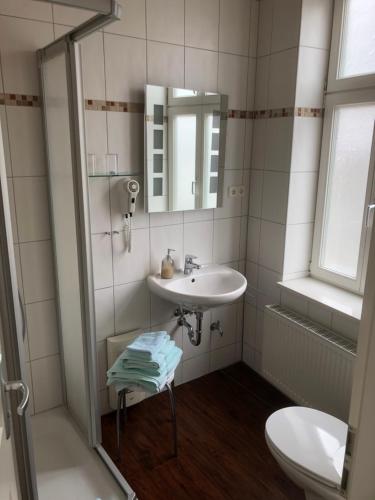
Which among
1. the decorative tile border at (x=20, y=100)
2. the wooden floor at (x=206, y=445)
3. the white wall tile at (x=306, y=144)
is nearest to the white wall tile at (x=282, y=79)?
the white wall tile at (x=306, y=144)

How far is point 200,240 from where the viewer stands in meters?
2.52

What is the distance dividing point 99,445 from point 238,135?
1.92m

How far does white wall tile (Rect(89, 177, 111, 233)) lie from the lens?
2053mm

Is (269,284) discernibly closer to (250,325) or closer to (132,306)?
(250,325)

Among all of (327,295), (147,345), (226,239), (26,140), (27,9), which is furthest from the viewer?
(226,239)

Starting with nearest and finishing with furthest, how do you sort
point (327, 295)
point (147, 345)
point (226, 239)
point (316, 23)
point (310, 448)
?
1. point (310, 448)
2. point (147, 345)
3. point (316, 23)
4. point (327, 295)
5. point (226, 239)

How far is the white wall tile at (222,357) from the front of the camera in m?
2.82

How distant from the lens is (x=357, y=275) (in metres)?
2.26

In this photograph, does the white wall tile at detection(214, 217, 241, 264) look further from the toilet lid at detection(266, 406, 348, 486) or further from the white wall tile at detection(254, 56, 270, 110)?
the toilet lid at detection(266, 406, 348, 486)

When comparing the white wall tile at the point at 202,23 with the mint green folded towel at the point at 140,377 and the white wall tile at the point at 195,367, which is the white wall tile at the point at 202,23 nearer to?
the mint green folded towel at the point at 140,377

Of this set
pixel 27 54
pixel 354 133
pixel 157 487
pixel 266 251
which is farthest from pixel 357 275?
pixel 27 54

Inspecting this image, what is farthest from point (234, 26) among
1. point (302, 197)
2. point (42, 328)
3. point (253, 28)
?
point (42, 328)

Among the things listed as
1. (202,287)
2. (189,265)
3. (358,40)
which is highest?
(358,40)

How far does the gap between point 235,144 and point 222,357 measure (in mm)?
1464
